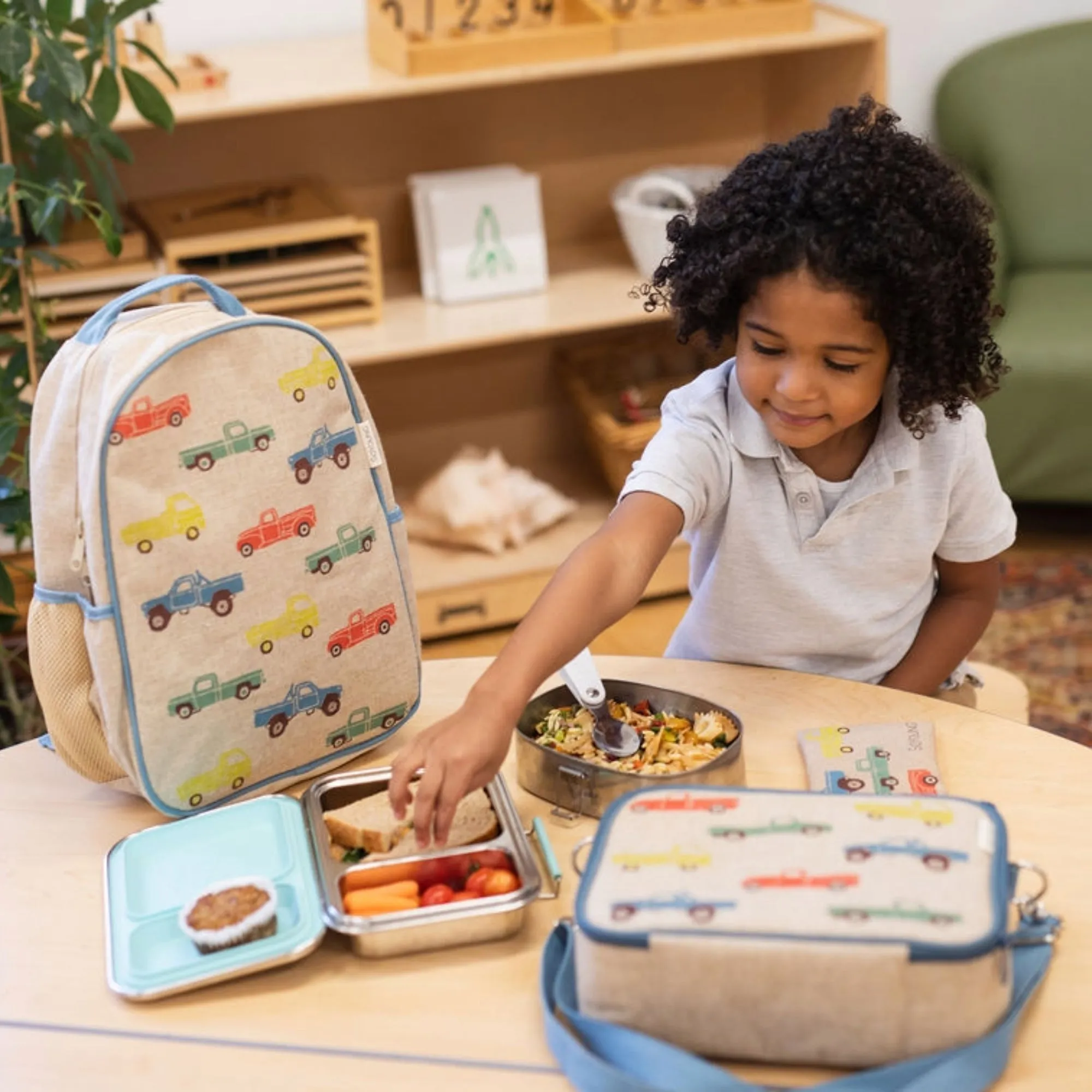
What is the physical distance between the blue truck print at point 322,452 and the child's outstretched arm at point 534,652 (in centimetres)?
19

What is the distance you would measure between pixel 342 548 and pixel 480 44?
1536 mm

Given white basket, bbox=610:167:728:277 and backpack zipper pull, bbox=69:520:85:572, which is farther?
white basket, bbox=610:167:728:277

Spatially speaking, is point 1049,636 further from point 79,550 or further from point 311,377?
point 79,550

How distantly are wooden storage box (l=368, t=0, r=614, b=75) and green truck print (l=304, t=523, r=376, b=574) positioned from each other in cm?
147

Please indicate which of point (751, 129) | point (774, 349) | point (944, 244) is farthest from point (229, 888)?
point (751, 129)

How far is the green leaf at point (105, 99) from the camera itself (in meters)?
1.96

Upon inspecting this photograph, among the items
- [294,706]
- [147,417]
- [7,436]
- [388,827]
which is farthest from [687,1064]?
[7,436]

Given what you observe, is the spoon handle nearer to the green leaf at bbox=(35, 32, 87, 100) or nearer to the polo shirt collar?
the polo shirt collar

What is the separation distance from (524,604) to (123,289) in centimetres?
89

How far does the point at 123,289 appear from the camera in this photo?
2.50 metres

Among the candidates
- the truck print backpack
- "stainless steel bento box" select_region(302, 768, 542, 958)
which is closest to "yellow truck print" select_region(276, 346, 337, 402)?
the truck print backpack

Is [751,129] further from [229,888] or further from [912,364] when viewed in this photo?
[229,888]

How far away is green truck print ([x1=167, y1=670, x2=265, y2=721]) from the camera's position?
113 centimetres

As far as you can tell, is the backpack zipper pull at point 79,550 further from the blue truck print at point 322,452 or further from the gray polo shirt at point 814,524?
the gray polo shirt at point 814,524
